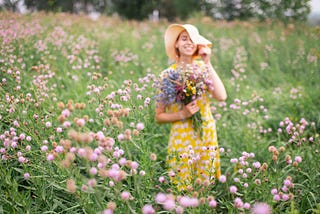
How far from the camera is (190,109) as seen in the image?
7.79 ft

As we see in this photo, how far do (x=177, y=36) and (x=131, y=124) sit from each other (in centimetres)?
94

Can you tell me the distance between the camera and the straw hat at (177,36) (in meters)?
2.52

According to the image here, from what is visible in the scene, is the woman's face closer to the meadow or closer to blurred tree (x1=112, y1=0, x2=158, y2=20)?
the meadow

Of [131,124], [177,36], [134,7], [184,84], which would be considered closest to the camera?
[131,124]

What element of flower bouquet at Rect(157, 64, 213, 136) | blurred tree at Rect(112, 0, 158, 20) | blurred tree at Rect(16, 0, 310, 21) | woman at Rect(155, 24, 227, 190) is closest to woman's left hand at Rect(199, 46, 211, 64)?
woman at Rect(155, 24, 227, 190)

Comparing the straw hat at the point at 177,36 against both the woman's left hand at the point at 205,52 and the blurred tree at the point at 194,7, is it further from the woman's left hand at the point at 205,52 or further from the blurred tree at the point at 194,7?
the blurred tree at the point at 194,7

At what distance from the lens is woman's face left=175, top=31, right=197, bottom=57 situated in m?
2.56

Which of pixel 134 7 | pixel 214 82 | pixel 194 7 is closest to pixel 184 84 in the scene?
pixel 214 82

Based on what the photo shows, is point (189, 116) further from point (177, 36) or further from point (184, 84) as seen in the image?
point (177, 36)

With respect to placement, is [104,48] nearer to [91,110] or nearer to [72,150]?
[91,110]

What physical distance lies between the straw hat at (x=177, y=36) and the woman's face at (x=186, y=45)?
53 millimetres

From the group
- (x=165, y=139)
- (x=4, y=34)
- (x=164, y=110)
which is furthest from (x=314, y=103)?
(x=4, y=34)

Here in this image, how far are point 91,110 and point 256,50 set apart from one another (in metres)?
4.47

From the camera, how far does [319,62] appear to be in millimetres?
4445
